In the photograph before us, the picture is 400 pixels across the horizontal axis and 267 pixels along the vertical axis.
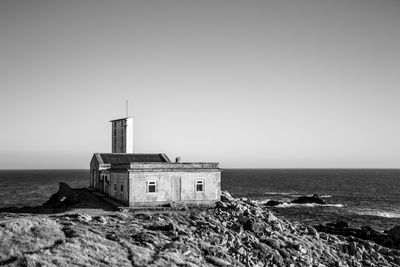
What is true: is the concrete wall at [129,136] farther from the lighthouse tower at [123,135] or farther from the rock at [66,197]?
the rock at [66,197]

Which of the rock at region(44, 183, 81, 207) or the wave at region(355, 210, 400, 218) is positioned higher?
the rock at region(44, 183, 81, 207)

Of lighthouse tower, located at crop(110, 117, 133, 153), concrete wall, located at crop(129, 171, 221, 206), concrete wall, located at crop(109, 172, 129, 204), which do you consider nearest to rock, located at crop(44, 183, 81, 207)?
concrete wall, located at crop(109, 172, 129, 204)

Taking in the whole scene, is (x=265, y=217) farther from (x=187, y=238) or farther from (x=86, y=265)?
(x=86, y=265)

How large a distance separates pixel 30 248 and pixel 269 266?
14659 millimetres

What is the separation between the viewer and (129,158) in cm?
4884

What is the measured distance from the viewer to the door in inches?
1518

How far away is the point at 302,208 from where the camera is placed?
69312mm

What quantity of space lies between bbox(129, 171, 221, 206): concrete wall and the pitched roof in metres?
8.68

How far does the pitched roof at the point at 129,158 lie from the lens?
47.7 metres

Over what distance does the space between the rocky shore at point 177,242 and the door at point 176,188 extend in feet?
8.43

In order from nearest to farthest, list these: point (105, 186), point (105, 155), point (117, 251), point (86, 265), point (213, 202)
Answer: point (86, 265) < point (117, 251) < point (213, 202) < point (105, 186) < point (105, 155)

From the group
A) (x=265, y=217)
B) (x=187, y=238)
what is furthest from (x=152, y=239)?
(x=265, y=217)

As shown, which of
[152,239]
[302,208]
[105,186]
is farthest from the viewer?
[302,208]

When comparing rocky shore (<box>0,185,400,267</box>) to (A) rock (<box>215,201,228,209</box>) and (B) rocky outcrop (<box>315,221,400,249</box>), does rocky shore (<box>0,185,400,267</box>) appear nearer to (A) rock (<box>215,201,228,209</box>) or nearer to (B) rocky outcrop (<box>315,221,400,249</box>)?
(A) rock (<box>215,201,228,209</box>)
